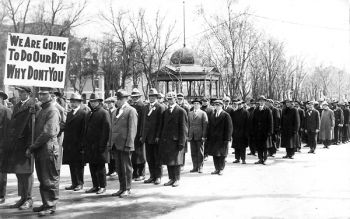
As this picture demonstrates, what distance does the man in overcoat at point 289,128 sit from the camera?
15656 mm

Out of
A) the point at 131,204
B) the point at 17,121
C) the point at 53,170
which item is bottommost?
the point at 131,204

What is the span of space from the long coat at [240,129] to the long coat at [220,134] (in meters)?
2.37

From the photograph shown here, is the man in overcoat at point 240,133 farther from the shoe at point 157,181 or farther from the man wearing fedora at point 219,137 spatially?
the shoe at point 157,181

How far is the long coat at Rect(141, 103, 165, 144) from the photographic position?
418 inches

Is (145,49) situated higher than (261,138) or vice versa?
(145,49)

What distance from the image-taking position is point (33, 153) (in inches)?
300

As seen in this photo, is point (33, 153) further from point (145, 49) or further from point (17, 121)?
point (145, 49)

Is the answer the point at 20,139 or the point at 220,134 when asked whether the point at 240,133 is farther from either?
the point at 20,139

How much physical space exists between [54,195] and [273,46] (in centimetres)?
4155

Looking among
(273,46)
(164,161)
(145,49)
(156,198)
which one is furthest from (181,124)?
(273,46)

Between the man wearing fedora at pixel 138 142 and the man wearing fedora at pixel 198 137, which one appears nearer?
the man wearing fedora at pixel 138 142

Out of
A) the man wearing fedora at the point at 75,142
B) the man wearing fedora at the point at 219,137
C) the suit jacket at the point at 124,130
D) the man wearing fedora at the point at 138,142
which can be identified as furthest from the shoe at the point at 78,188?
the man wearing fedora at the point at 219,137

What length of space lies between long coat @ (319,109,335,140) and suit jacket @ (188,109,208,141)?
9821 mm

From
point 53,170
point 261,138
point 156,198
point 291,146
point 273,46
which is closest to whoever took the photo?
point 53,170
